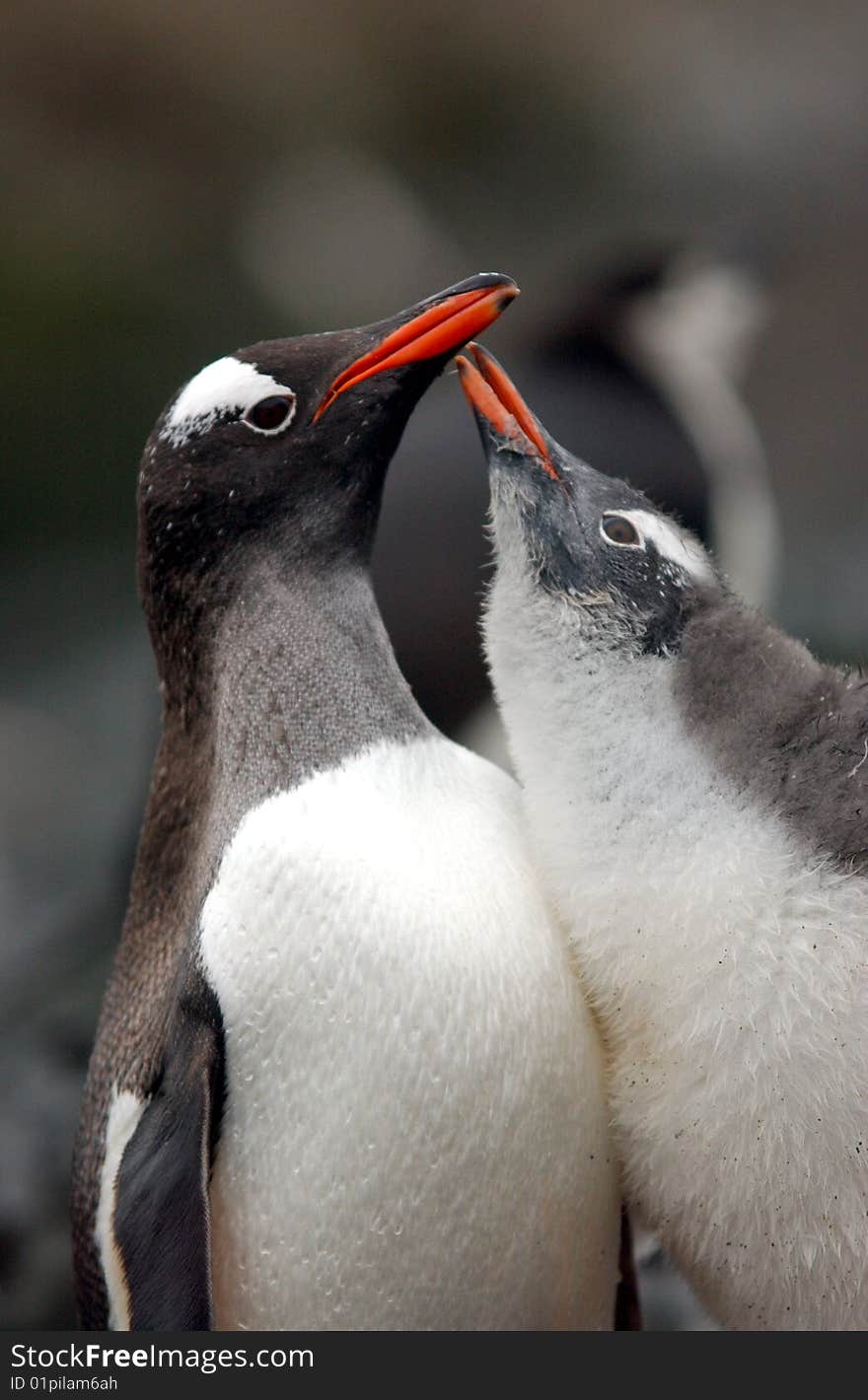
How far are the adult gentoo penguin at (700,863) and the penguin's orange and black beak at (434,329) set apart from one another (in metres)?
0.05

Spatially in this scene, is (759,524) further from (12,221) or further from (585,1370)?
(585,1370)

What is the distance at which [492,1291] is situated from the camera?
2.37ft

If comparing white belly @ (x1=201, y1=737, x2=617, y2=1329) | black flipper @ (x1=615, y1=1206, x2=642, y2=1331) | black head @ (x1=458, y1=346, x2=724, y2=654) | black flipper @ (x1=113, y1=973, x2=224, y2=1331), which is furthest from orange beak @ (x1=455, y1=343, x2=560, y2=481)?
Result: black flipper @ (x1=615, y1=1206, x2=642, y2=1331)

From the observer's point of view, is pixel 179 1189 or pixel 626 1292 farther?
pixel 626 1292

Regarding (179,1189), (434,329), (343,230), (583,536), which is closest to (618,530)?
(583,536)

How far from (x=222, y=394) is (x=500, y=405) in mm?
164

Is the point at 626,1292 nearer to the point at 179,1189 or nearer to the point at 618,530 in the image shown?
the point at 179,1189

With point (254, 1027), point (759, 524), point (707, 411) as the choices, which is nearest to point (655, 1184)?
point (254, 1027)

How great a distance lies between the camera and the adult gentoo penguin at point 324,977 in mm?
691

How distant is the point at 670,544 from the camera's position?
0.77 m

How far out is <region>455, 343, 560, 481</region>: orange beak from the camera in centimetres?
78

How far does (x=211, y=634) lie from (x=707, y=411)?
1.14 meters

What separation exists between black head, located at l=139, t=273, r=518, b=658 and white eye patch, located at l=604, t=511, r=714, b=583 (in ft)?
0.48

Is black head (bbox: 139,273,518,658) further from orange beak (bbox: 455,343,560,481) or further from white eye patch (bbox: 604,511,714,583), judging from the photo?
white eye patch (bbox: 604,511,714,583)
